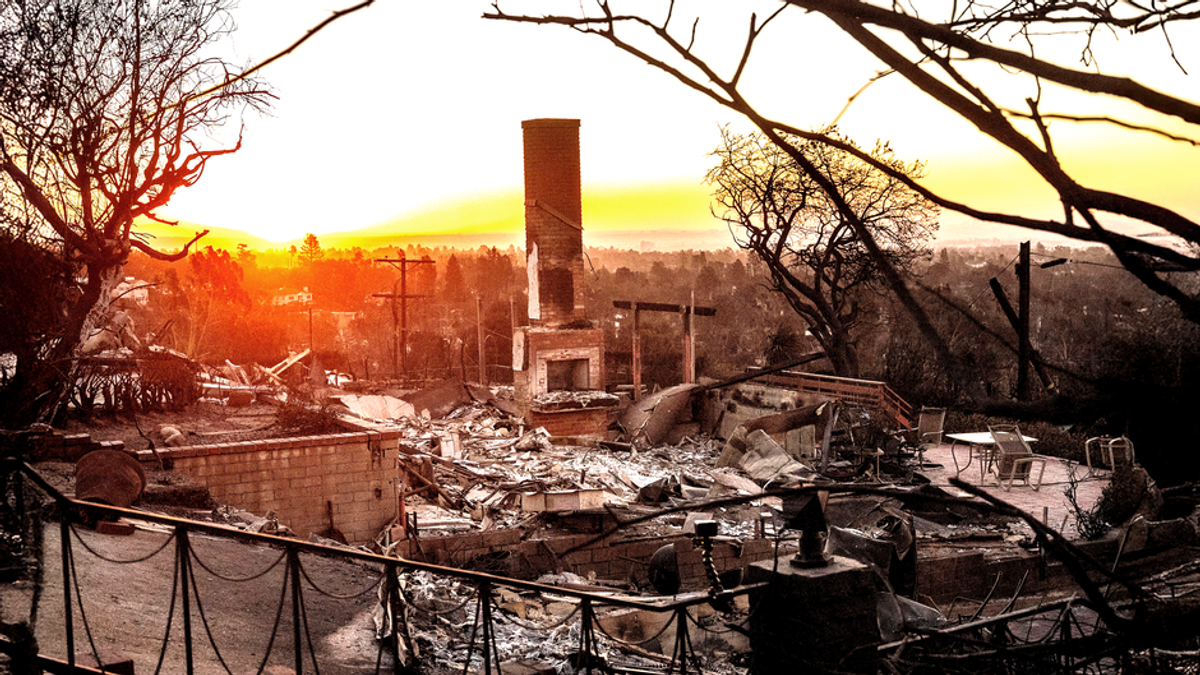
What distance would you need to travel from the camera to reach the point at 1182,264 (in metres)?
0.64

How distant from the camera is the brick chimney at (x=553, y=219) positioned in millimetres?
18484

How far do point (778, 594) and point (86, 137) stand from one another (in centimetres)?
1063

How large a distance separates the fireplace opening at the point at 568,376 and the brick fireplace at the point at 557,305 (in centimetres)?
Result: 2

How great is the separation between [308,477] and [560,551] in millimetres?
3865

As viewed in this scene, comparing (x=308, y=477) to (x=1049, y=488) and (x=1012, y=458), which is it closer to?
(x=1012, y=458)

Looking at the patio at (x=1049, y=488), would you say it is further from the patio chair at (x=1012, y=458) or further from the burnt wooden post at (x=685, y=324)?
the burnt wooden post at (x=685, y=324)

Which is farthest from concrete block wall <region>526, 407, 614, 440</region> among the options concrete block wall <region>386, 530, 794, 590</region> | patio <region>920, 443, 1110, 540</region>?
concrete block wall <region>386, 530, 794, 590</region>

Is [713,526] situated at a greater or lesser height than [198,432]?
greater

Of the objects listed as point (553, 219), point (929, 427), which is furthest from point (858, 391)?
point (553, 219)

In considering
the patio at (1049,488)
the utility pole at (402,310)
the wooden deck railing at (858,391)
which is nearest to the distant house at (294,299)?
the utility pole at (402,310)

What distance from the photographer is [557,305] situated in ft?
62.0

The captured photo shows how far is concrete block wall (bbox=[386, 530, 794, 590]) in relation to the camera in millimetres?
9680

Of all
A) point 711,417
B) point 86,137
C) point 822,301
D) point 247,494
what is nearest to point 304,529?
point 247,494

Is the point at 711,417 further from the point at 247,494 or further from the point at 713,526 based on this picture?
the point at 713,526
